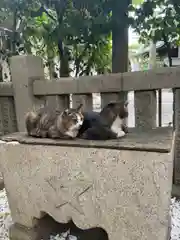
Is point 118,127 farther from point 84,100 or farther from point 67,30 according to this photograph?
point 67,30

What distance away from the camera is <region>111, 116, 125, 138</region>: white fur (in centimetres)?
103

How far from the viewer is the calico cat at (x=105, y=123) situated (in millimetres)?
988

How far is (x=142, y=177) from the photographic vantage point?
86 centimetres

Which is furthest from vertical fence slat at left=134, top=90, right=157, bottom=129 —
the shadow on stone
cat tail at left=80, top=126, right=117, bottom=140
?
the shadow on stone

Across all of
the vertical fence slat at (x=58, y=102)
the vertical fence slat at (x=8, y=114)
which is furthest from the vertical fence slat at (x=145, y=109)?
the vertical fence slat at (x=8, y=114)

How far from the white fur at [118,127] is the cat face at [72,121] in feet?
0.51

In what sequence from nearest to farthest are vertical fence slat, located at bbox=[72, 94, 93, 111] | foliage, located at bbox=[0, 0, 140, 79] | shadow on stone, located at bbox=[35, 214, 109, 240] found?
1. shadow on stone, located at bbox=[35, 214, 109, 240]
2. vertical fence slat, located at bbox=[72, 94, 93, 111]
3. foliage, located at bbox=[0, 0, 140, 79]

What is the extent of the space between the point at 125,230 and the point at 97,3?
1455 millimetres

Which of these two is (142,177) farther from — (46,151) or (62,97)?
(62,97)

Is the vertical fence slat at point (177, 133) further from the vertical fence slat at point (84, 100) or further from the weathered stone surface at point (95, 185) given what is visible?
the vertical fence slat at point (84, 100)

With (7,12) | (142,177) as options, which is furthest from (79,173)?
(7,12)

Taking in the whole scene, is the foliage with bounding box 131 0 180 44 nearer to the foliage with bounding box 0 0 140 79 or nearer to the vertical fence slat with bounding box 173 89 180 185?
the foliage with bounding box 0 0 140 79

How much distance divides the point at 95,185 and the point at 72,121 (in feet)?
1.02

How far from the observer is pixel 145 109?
134 centimetres
